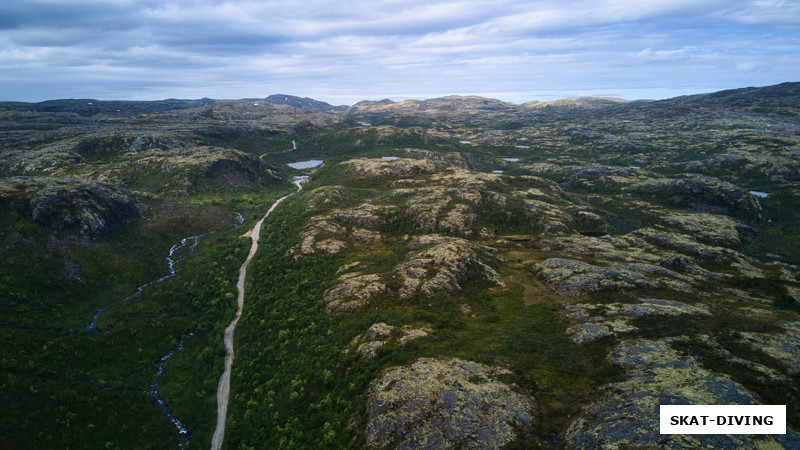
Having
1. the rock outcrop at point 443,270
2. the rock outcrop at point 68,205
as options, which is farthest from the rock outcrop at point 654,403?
the rock outcrop at point 68,205

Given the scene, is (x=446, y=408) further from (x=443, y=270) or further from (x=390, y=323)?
(x=443, y=270)

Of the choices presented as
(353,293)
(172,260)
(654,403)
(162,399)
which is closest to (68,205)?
(172,260)

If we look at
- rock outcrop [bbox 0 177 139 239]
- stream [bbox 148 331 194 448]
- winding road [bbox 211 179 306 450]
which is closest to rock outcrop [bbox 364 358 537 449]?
winding road [bbox 211 179 306 450]

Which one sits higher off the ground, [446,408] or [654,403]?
[654,403]

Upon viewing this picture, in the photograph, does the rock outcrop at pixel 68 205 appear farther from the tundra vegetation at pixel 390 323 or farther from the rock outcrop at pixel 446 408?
the rock outcrop at pixel 446 408

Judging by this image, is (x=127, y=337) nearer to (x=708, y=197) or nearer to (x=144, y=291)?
(x=144, y=291)

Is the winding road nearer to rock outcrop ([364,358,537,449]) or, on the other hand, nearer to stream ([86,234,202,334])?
stream ([86,234,202,334])

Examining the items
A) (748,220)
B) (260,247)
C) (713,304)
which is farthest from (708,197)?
(260,247)
